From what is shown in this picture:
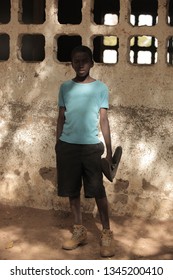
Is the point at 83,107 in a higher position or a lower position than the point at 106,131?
higher

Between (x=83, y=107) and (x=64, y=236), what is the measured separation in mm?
1192

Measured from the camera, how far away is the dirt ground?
11.4 feet

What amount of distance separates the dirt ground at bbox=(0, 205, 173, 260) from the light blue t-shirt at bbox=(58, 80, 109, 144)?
890 mm

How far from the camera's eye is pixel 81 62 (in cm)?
322

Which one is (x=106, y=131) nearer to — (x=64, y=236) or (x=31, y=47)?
(x=64, y=236)

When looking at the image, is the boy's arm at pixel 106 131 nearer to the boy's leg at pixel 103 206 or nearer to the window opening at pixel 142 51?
the boy's leg at pixel 103 206

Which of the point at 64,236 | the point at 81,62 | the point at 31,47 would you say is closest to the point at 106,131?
the point at 81,62

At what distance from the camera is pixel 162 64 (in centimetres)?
392

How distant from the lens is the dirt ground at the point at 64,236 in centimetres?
348

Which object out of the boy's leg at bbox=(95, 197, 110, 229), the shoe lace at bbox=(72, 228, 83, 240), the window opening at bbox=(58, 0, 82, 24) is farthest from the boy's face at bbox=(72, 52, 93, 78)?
the window opening at bbox=(58, 0, 82, 24)

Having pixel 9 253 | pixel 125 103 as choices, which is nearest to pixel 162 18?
pixel 125 103

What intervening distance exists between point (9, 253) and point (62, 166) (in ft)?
2.58

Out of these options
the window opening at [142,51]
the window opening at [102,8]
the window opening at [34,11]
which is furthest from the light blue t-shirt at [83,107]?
the window opening at [142,51]

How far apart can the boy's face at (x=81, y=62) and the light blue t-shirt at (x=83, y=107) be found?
92 mm
